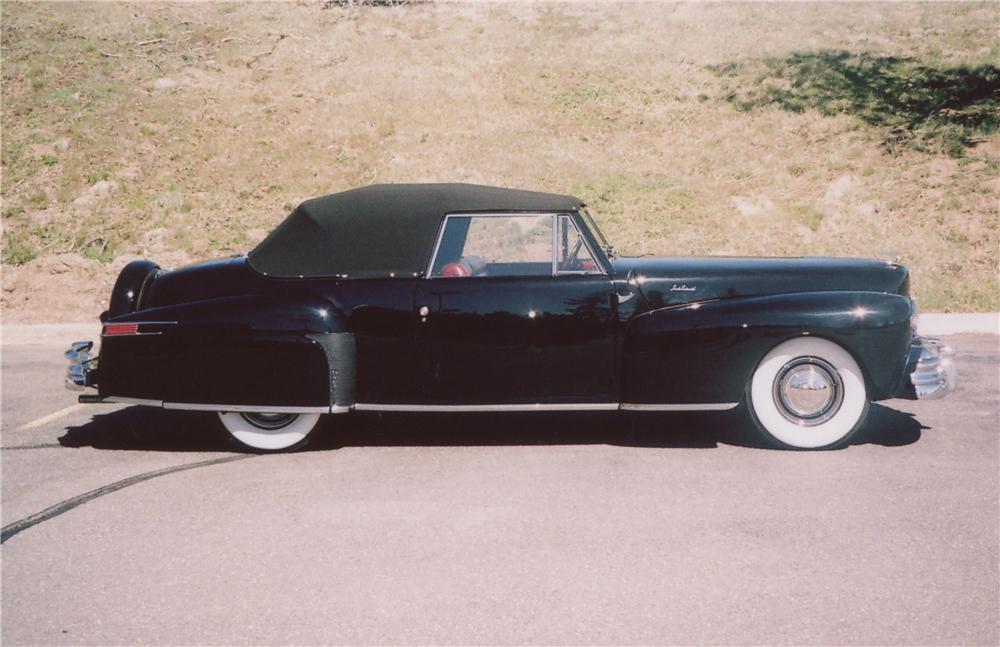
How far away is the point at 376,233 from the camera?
16.5 feet

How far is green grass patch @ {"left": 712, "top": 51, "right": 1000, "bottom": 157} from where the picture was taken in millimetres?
18297

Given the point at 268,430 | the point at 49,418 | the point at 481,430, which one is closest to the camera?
the point at 268,430

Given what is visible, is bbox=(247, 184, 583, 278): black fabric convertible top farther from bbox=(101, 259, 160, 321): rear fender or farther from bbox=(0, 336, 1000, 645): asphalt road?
bbox=(0, 336, 1000, 645): asphalt road

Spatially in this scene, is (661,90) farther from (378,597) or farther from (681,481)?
(378,597)

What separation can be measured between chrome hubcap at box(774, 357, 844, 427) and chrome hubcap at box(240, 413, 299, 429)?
299cm

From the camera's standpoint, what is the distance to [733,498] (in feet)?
13.5

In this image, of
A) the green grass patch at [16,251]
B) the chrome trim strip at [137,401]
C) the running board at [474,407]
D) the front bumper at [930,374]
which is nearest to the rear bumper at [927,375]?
the front bumper at [930,374]

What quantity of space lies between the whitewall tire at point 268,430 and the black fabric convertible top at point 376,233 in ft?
2.96

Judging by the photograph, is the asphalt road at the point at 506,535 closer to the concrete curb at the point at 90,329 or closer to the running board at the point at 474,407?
the running board at the point at 474,407

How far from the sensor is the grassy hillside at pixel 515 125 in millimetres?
14805

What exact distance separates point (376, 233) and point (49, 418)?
301 cm

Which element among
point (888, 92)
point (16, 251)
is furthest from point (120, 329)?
point (888, 92)

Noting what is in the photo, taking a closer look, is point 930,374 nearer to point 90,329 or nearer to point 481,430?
point 481,430

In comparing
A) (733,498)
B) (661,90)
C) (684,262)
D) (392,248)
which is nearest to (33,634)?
(392,248)
